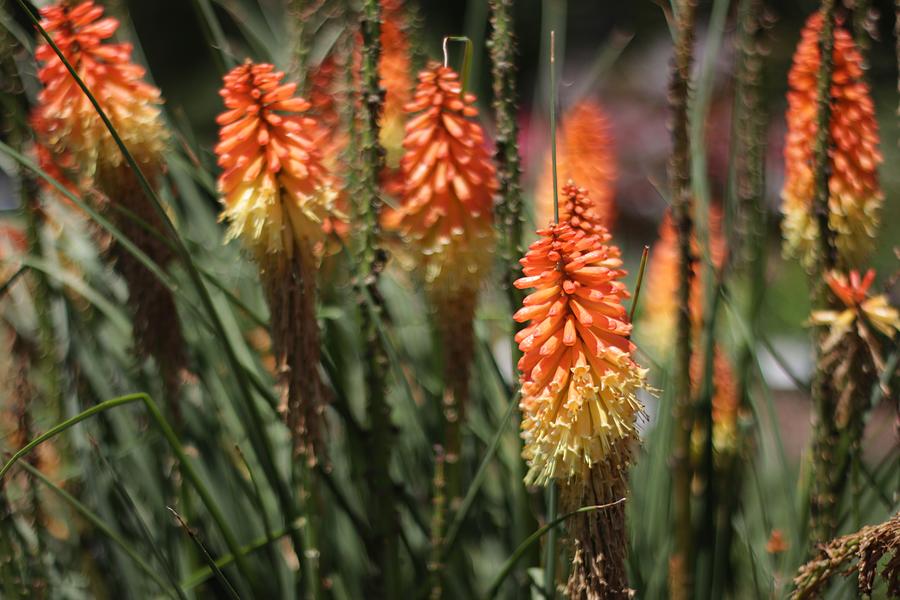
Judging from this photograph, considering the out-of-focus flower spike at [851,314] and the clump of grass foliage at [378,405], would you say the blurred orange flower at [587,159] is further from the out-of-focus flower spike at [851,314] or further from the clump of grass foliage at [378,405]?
the out-of-focus flower spike at [851,314]

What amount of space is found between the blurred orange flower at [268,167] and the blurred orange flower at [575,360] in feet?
1.60

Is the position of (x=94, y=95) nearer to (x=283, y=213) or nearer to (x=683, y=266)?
(x=283, y=213)

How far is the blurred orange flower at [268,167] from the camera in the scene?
1.59 meters

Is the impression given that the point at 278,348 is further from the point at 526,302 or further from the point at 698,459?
the point at 698,459

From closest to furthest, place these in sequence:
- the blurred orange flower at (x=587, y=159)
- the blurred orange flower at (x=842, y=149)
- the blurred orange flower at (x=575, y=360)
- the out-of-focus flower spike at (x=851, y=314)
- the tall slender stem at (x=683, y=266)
A: the blurred orange flower at (x=575, y=360) < the tall slender stem at (x=683, y=266) < the out-of-focus flower spike at (x=851, y=314) < the blurred orange flower at (x=842, y=149) < the blurred orange flower at (x=587, y=159)

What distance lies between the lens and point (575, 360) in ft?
4.29

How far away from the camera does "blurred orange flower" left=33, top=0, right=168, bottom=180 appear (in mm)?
1748

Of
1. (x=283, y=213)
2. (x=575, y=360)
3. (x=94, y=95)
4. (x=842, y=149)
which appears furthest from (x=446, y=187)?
(x=842, y=149)

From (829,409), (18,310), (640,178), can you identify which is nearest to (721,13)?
(829,409)

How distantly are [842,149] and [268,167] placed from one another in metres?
1.14

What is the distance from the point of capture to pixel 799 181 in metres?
1.96

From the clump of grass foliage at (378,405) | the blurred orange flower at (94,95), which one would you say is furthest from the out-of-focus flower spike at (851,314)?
the blurred orange flower at (94,95)

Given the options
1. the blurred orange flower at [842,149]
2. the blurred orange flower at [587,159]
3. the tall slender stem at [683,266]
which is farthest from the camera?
the blurred orange flower at [587,159]

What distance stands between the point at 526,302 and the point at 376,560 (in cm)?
79
